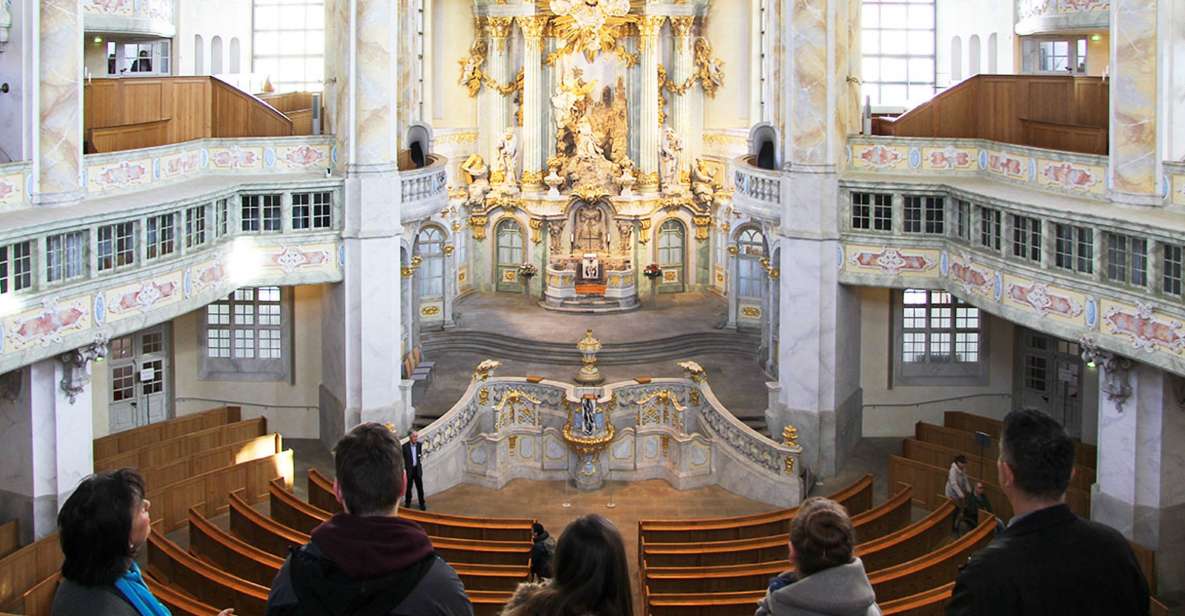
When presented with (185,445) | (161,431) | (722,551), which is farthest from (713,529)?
(161,431)

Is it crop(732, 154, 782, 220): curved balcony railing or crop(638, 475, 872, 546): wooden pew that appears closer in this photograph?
crop(638, 475, 872, 546): wooden pew

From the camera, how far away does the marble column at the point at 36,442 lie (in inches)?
871

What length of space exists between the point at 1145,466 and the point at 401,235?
1496 centimetres

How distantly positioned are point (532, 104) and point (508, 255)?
14.7 ft

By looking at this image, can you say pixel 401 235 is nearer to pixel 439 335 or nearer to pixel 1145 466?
pixel 439 335

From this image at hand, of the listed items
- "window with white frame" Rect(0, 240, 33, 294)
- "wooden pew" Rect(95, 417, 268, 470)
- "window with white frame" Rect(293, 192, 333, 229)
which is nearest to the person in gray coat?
"window with white frame" Rect(0, 240, 33, 294)

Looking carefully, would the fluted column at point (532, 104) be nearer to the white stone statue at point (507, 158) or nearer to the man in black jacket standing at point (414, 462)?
the white stone statue at point (507, 158)

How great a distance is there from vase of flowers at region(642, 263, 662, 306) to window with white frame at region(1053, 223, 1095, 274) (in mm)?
19524

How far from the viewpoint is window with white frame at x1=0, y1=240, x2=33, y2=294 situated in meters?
20.4

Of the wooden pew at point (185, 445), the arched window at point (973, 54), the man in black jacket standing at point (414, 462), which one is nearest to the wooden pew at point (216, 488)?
the wooden pew at point (185, 445)

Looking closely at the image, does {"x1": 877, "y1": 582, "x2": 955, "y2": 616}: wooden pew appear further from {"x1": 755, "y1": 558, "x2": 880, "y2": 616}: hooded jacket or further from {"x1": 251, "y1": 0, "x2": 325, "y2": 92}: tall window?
{"x1": 251, "y1": 0, "x2": 325, "y2": 92}: tall window

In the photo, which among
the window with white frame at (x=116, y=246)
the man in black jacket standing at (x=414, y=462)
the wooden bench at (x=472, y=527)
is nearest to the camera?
the window with white frame at (x=116, y=246)

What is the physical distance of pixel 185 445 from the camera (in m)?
26.7

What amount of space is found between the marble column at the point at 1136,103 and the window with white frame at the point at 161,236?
15.2 metres
